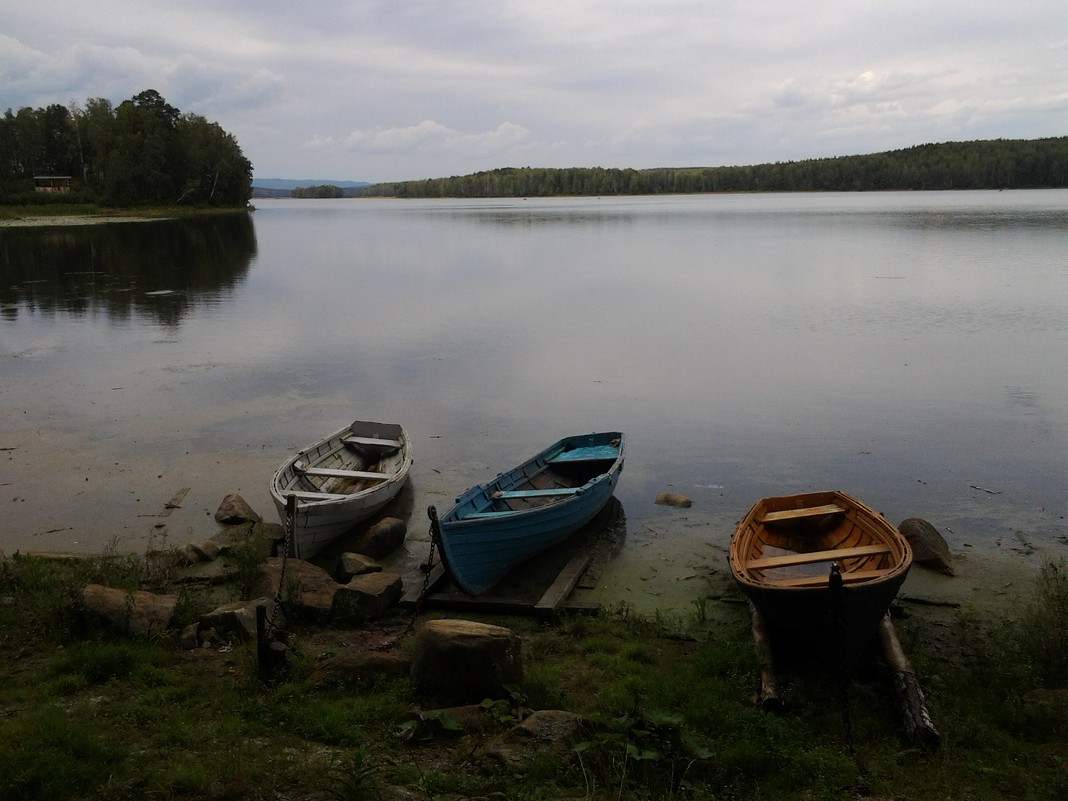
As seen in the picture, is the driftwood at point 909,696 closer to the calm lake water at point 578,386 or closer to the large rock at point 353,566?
the calm lake water at point 578,386

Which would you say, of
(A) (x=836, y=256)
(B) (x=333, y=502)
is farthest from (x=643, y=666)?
A: (A) (x=836, y=256)

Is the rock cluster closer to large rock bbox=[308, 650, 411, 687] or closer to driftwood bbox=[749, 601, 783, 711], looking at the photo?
large rock bbox=[308, 650, 411, 687]

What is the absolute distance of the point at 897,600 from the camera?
9367mm

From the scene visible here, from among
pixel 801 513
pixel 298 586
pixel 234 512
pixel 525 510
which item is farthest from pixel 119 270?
pixel 801 513

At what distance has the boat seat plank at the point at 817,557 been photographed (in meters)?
8.86

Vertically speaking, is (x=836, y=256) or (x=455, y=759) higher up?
(x=836, y=256)

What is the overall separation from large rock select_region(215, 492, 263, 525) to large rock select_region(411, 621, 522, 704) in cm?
574

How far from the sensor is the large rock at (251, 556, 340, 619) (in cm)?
884

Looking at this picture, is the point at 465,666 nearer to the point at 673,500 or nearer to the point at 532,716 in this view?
the point at 532,716

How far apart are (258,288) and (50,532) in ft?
92.8

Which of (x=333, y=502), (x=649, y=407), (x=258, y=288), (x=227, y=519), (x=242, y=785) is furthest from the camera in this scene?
(x=258, y=288)

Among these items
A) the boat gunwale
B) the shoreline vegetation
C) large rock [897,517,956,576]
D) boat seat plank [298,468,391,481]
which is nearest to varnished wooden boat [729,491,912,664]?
the boat gunwale

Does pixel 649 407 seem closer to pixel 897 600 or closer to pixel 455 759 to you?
pixel 897 600

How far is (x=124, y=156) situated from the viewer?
94812mm
